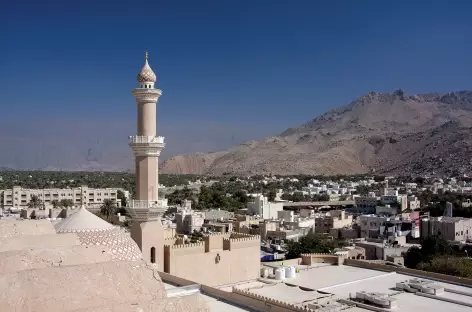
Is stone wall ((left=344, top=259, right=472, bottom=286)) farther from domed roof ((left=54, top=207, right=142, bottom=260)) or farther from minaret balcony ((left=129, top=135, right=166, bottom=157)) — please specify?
domed roof ((left=54, top=207, right=142, bottom=260))

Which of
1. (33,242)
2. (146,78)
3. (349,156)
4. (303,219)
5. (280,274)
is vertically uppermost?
(349,156)

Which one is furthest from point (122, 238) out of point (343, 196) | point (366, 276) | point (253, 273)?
point (343, 196)

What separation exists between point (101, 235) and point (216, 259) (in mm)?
5849

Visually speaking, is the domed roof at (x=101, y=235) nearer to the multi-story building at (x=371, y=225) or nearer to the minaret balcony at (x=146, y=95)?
the minaret balcony at (x=146, y=95)

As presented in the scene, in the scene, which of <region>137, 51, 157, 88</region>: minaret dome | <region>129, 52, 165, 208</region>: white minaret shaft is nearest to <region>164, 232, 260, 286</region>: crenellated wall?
<region>129, 52, 165, 208</region>: white minaret shaft

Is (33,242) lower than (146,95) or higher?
lower

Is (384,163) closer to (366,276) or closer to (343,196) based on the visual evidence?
(343,196)

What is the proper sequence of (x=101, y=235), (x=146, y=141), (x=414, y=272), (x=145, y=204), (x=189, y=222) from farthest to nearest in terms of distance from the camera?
(x=189, y=222)
(x=414, y=272)
(x=146, y=141)
(x=145, y=204)
(x=101, y=235)

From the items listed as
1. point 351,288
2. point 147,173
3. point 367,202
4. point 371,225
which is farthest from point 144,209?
point 367,202

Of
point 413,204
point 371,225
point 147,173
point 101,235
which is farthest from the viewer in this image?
point 413,204

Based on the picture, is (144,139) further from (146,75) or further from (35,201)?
(35,201)

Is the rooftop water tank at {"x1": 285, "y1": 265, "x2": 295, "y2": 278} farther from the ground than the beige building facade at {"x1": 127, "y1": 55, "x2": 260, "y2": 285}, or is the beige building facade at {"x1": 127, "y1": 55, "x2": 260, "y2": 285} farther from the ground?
the beige building facade at {"x1": 127, "y1": 55, "x2": 260, "y2": 285}

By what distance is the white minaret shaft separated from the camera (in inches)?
551

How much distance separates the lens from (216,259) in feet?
49.1
